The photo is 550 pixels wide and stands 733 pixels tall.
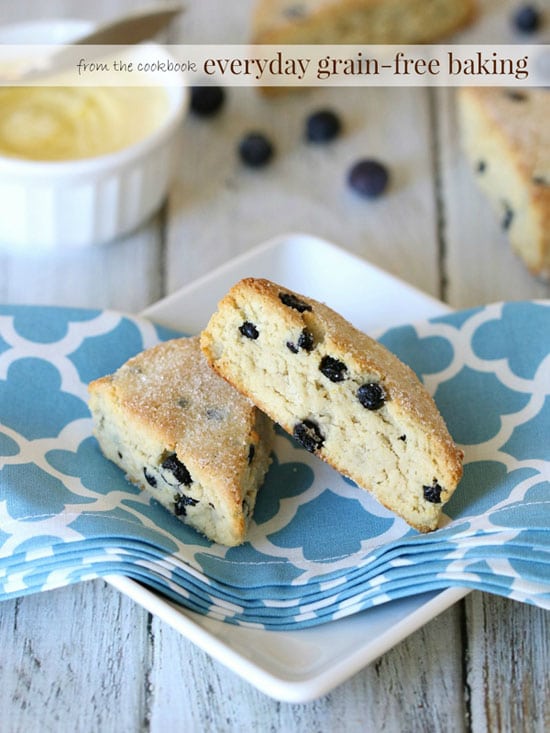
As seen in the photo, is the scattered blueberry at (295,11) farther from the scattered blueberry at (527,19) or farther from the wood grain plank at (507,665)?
the wood grain plank at (507,665)

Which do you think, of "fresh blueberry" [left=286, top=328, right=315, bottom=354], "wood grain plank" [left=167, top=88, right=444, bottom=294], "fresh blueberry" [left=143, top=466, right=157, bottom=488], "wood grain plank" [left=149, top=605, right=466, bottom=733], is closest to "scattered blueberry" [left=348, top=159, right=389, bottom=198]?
"wood grain plank" [left=167, top=88, right=444, bottom=294]

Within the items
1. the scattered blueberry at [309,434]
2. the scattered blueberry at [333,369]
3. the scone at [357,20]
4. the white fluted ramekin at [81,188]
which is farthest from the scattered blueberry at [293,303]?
the scone at [357,20]

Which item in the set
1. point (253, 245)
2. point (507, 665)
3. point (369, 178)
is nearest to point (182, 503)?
point (507, 665)

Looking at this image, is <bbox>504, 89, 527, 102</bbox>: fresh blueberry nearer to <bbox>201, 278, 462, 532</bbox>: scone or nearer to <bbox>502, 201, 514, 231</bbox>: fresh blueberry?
<bbox>502, 201, 514, 231</bbox>: fresh blueberry

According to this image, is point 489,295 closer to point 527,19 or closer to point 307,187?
point 307,187

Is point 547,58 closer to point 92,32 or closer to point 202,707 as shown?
point 92,32

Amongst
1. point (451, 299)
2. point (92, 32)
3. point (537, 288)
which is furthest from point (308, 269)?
point (92, 32)
